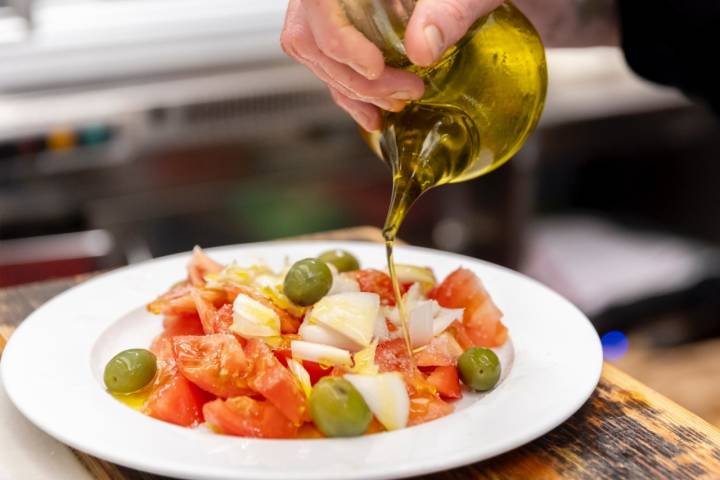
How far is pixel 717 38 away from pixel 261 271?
4.34 ft

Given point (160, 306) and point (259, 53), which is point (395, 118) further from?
point (259, 53)

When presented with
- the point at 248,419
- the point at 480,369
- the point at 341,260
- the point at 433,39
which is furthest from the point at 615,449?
the point at 341,260

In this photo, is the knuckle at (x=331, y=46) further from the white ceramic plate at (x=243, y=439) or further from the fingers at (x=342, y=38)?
the white ceramic plate at (x=243, y=439)

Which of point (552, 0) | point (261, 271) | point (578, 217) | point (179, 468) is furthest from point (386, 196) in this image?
point (179, 468)

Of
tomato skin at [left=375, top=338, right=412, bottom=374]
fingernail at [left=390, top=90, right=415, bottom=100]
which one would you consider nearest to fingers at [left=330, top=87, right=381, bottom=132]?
fingernail at [left=390, top=90, right=415, bottom=100]

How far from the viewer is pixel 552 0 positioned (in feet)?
6.98

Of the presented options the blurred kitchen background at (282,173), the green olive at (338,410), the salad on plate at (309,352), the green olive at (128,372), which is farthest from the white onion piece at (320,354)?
the blurred kitchen background at (282,173)

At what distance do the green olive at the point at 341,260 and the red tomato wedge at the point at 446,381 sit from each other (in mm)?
390

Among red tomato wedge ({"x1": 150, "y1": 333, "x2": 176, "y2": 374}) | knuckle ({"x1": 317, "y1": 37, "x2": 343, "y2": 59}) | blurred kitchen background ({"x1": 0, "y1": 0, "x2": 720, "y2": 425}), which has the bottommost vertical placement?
blurred kitchen background ({"x1": 0, "y1": 0, "x2": 720, "y2": 425})

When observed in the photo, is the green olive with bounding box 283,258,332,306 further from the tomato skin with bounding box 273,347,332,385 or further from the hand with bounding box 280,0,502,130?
the hand with bounding box 280,0,502,130

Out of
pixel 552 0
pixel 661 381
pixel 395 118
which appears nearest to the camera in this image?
pixel 395 118

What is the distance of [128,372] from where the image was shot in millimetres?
1377

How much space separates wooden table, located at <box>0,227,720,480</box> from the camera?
1.18 m

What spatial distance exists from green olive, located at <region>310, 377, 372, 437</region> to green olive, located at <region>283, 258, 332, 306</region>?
0.29 meters
